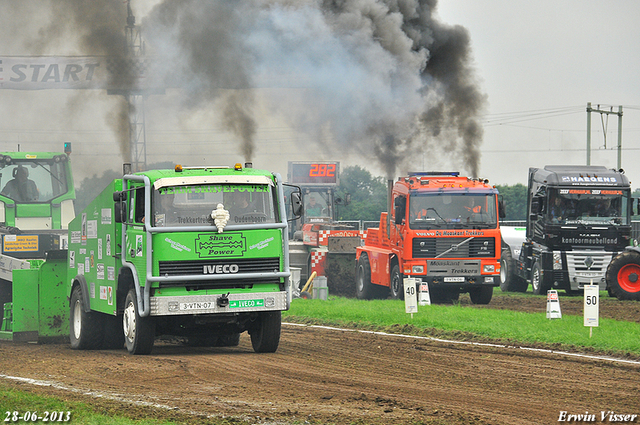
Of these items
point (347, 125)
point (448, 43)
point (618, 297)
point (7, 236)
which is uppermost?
point (448, 43)

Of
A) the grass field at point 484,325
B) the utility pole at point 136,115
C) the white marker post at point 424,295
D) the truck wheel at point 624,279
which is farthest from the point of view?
the utility pole at point 136,115

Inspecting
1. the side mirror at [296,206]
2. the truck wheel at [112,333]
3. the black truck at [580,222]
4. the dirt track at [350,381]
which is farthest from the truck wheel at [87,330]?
the black truck at [580,222]

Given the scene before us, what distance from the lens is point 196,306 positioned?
12273 mm

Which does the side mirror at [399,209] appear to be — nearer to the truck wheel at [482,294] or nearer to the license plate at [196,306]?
the truck wheel at [482,294]

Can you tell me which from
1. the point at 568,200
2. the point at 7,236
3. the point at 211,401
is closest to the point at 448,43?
the point at 568,200

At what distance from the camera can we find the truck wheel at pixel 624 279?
A: 2397cm

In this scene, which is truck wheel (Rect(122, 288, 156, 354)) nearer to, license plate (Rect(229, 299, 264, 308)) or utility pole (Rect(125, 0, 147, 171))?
license plate (Rect(229, 299, 264, 308))

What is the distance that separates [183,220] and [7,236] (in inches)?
301

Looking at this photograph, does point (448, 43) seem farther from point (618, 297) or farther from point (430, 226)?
point (618, 297)

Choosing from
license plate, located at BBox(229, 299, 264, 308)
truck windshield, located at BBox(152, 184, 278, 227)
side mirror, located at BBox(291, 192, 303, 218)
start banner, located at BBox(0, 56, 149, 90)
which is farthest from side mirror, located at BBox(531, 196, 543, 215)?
license plate, located at BBox(229, 299, 264, 308)

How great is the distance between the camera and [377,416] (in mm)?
Answer: 8250

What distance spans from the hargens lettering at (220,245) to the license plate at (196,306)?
26.3 inches

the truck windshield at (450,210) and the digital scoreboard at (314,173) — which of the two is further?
the digital scoreboard at (314,173)

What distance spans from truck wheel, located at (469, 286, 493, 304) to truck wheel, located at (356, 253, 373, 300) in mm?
3597
